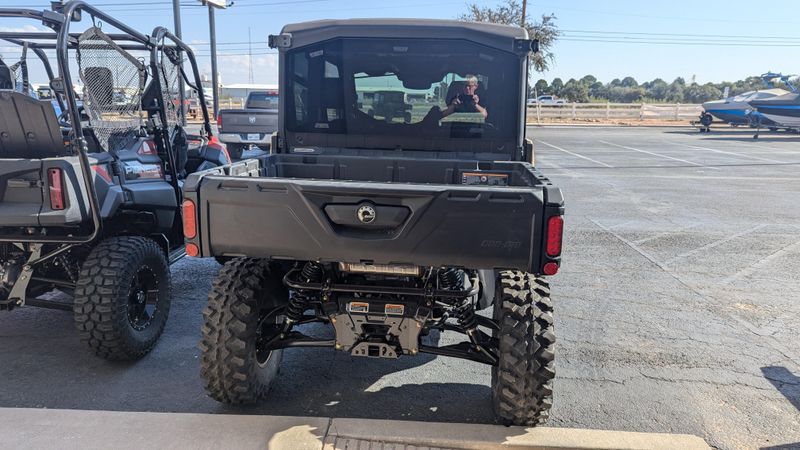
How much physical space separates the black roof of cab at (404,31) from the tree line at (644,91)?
54.8 m

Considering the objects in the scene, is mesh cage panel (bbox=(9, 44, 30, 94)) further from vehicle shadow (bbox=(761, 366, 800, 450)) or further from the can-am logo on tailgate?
vehicle shadow (bbox=(761, 366, 800, 450))

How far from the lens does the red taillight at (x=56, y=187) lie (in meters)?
3.52

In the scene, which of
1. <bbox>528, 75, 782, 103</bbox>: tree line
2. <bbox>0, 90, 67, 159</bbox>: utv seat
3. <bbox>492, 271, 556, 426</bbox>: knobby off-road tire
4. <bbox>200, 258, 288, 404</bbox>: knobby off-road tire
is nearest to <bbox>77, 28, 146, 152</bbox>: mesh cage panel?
<bbox>0, 90, 67, 159</bbox>: utv seat

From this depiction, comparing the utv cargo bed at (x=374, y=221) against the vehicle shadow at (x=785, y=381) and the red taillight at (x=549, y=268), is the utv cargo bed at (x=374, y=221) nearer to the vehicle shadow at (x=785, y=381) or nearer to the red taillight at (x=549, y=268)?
the red taillight at (x=549, y=268)

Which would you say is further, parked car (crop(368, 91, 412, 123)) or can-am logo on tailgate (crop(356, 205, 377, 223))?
parked car (crop(368, 91, 412, 123))

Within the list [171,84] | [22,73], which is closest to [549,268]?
[171,84]

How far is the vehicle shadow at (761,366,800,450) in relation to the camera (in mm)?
3643

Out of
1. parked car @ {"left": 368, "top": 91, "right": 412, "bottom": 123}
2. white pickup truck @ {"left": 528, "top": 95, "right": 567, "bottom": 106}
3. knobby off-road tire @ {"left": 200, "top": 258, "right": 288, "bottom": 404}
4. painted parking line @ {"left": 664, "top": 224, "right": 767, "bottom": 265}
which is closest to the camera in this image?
knobby off-road tire @ {"left": 200, "top": 258, "right": 288, "bottom": 404}

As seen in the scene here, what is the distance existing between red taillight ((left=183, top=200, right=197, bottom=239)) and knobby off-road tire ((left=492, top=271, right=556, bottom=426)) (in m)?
1.66

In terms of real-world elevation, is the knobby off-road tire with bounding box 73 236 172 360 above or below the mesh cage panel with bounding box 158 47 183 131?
below

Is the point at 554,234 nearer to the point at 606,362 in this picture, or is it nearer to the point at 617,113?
the point at 606,362

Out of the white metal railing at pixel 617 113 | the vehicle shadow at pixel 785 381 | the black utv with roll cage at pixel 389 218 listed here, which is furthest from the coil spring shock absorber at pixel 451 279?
the white metal railing at pixel 617 113

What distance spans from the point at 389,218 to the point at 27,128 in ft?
8.96

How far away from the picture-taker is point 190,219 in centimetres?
279
